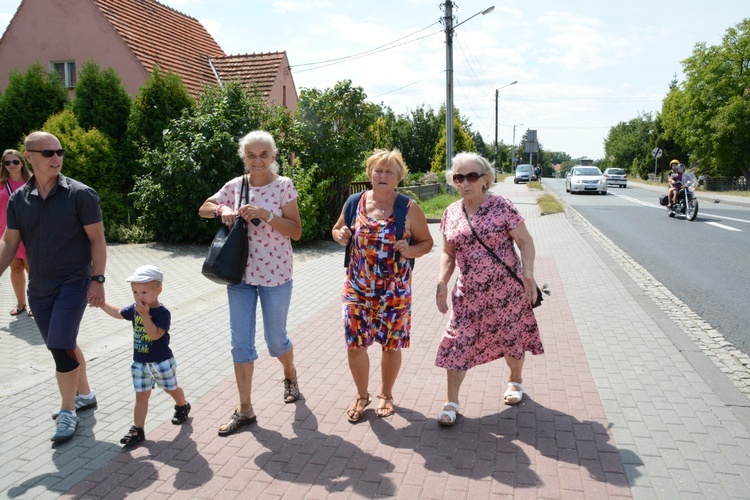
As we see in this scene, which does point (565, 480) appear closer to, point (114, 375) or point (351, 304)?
point (351, 304)

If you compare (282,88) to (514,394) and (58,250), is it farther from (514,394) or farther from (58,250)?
(514,394)

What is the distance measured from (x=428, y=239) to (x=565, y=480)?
1.62 metres

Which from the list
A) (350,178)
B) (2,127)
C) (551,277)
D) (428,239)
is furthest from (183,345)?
(2,127)

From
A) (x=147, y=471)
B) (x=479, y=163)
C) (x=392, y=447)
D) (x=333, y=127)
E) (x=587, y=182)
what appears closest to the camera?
(x=147, y=471)

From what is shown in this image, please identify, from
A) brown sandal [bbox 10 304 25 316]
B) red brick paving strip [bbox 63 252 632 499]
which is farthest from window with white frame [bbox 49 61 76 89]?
red brick paving strip [bbox 63 252 632 499]

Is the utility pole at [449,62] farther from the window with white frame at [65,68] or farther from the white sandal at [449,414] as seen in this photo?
the white sandal at [449,414]

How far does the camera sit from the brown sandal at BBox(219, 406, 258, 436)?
3.75 meters

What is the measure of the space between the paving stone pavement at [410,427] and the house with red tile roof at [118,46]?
525 inches

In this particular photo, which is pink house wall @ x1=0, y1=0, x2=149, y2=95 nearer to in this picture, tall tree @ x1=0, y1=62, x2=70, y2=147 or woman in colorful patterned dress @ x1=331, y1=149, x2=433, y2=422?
tall tree @ x1=0, y1=62, x2=70, y2=147

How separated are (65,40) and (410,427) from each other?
65.4 ft

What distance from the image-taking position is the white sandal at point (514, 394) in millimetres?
4133

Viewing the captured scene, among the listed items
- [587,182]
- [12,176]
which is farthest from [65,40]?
[587,182]

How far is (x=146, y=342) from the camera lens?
3.66 metres

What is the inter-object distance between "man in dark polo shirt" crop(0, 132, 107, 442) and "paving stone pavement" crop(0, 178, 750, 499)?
56 cm
